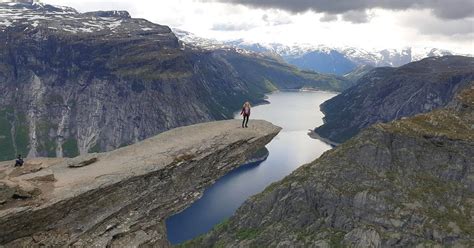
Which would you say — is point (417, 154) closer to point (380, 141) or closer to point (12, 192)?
point (380, 141)

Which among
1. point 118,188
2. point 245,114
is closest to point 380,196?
point 245,114

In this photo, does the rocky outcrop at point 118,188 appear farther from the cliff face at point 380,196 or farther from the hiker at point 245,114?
the cliff face at point 380,196

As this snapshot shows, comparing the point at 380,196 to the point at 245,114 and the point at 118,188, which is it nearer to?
the point at 245,114

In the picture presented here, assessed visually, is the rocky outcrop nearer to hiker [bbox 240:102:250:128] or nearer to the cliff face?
hiker [bbox 240:102:250:128]

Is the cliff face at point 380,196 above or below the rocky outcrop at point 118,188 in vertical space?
below

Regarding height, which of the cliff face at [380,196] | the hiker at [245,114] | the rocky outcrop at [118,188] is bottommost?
the cliff face at [380,196]

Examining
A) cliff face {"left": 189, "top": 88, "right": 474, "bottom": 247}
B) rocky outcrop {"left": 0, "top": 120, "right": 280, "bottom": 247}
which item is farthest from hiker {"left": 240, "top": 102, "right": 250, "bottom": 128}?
cliff face {"left": 189, "top": 88, "right": 474, "bottom": 247}

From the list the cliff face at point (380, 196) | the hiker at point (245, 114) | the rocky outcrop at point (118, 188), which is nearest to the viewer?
the rocky outcrop at point (118, 188)

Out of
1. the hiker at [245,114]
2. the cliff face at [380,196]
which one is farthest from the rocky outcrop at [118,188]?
the cliff face at [380,196]
